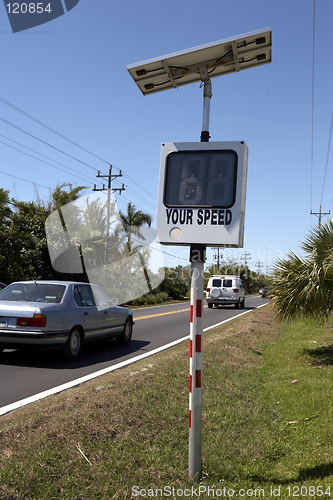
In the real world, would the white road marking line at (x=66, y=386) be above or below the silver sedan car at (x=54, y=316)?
below

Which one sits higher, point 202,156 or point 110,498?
A: point 202,156

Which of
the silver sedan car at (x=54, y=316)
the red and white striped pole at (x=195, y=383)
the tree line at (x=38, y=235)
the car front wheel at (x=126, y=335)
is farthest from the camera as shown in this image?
the tree line at (x=38, y=235)

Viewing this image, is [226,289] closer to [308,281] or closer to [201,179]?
[308,281]

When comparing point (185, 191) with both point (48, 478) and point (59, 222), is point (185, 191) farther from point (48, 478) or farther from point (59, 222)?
point (59, 222)

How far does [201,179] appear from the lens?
11.8 ft

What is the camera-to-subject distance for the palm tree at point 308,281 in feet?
27.5

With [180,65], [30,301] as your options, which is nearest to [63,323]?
[30,301]

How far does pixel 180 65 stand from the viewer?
3994mm

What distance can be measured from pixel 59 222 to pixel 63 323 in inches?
842

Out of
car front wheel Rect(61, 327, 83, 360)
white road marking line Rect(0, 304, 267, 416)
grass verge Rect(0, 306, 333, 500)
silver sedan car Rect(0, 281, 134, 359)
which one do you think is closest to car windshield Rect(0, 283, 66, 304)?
silver sedan car Rect(0, 281, 134, 359)

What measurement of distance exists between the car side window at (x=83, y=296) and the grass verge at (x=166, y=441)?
8.64 ft

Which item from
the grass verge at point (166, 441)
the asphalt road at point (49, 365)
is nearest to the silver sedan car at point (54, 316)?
the asphalt road at point (49, 365)

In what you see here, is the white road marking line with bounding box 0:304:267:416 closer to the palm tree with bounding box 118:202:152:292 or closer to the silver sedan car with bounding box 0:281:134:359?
the silver sedan car with bounding box 0:281:134:359

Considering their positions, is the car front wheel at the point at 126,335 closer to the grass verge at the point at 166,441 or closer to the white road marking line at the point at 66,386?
the white road marking line at the point at 66,386
